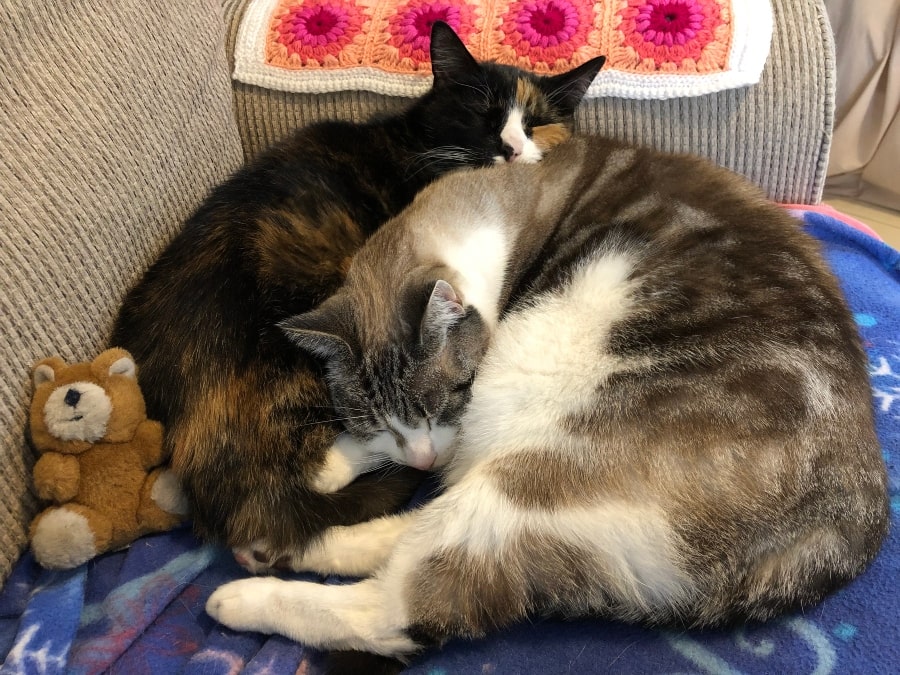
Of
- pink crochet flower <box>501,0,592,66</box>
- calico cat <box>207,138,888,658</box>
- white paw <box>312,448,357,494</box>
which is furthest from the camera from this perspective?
pink crochet flower <box>501,0,592,66</box>

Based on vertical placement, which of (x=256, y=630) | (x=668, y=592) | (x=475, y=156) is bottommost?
(x=256, y=630)

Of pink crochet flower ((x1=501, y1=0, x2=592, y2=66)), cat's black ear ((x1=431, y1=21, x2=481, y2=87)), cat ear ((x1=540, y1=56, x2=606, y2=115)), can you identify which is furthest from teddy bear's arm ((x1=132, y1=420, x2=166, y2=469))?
pink crochet flower ((x1=501, y1=0, x2=592, y2=66))

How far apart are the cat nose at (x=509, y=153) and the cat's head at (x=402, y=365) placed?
0.52m

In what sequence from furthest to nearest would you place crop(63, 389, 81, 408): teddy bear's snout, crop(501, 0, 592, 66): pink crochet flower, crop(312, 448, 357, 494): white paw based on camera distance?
crop(501, 0, 592, 66): pink crochet flower
crop(312, 448, 357, 494): white paw
crop(63, 389, 81, 408): teddy bear's snout

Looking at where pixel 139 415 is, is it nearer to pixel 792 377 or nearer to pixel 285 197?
pixel 285 197

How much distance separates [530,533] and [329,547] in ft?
1.22

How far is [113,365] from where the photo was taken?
3.83ft

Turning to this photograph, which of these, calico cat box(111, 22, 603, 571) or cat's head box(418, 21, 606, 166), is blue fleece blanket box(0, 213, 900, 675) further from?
cat's head box(418, 21, 606, 166)

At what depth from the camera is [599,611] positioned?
1.05 metres

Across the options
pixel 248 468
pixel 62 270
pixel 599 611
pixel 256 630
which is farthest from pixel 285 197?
pixel 599 611

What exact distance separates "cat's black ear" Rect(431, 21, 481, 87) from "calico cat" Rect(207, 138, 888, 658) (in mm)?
446

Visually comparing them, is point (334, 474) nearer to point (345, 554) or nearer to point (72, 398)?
point (345, 554)

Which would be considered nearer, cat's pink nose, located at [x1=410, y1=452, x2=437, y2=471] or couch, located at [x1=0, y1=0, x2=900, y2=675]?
couch, located at [x1=0, y1=0, x2=900, y2=675]

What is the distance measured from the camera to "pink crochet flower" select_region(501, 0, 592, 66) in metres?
1.71
